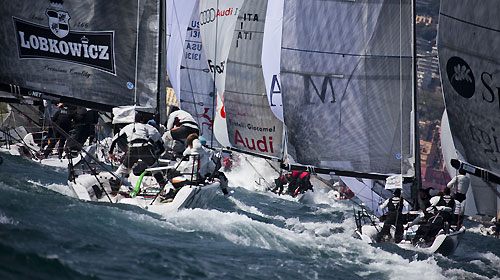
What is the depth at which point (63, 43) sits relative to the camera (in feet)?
44.8

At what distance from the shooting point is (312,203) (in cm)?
2462

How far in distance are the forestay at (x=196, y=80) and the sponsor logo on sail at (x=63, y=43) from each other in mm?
11569

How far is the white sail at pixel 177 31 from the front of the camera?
1040 inches

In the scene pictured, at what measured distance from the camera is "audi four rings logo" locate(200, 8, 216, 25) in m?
23.0

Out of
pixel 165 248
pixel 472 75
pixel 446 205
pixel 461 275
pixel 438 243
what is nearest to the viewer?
pixel 165 248

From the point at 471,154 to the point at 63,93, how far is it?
7.56m

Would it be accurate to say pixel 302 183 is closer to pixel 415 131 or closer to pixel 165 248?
pixel 415 131

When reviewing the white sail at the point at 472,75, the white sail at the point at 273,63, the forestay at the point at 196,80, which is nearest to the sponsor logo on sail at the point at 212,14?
the forestay at the point at 196,80

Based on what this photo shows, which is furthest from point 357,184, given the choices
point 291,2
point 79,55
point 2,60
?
point 2,60

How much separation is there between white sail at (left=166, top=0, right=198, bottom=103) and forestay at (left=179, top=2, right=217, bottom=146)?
245mm

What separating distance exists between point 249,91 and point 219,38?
288cm

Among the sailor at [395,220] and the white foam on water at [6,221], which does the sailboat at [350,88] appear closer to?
the sailor at [395,220]

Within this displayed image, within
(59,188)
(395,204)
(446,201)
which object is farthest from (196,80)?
(446,201)

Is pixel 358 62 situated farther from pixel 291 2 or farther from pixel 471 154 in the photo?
pixel 471 154
